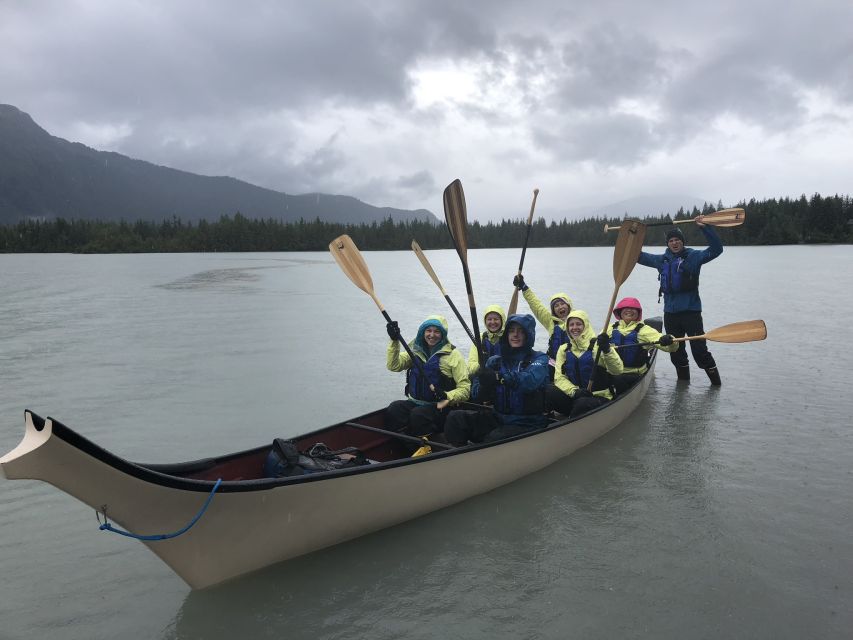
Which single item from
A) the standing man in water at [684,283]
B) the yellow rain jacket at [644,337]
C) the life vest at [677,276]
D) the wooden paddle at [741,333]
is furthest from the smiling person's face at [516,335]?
the life vest at [677,276]

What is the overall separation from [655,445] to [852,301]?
15880 millimetres

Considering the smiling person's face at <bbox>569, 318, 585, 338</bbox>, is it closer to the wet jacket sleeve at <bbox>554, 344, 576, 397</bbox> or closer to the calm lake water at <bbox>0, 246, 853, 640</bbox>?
the wet jacket sleeve at <bbox>554, 344, 576, 397</bbox>

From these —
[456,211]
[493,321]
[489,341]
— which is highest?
[456,211]

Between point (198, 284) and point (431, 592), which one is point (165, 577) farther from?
point (198, 284)

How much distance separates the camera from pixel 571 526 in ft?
15.6

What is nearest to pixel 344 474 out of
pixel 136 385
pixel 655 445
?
pixel 655 445

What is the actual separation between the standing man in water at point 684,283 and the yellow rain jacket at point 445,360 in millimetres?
4156

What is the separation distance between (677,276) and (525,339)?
443 cm

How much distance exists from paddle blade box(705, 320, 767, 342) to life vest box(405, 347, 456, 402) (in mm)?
3964

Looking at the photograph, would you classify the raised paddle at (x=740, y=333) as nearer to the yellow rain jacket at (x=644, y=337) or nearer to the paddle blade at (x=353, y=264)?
the yellow rain jacket at (x=644, y=337)

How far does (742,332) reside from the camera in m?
7.62

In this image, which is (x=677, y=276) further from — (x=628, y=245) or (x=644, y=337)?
(x=644, y=337)

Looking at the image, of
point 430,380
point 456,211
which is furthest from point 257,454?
point 456,211

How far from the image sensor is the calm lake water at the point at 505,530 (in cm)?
355
